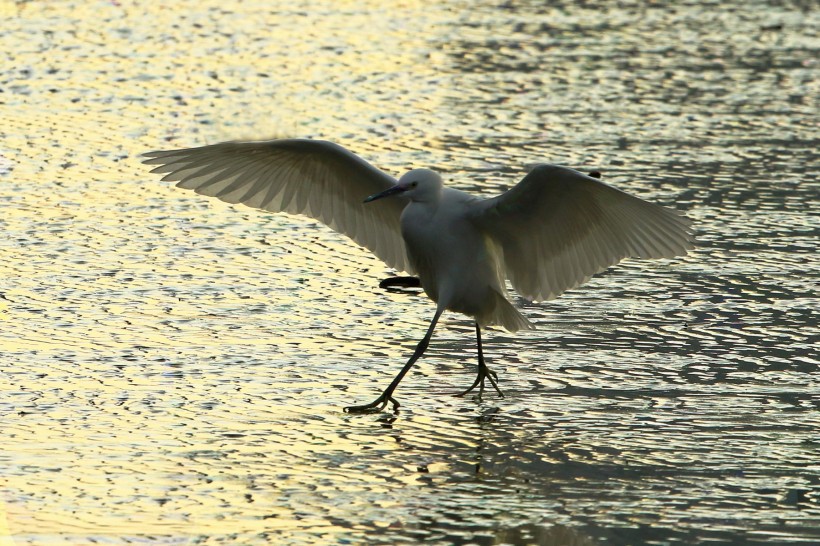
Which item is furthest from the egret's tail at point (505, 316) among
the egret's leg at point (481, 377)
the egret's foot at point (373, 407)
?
the egret's foot at point (373, 407)

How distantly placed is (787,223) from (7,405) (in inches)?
218

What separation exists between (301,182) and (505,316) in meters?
1.40

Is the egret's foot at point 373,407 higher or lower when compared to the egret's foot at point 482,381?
lower

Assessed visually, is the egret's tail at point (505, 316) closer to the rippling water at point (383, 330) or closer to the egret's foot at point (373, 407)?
the rippling water at point (383, 330)

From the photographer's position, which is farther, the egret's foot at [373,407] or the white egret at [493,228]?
the white egret at [493,228]

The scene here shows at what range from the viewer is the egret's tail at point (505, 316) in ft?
25.0

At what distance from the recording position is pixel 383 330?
27.7 ft

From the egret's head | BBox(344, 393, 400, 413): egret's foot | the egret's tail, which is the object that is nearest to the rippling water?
BBox(344, 393, 400, 413): egret's foot

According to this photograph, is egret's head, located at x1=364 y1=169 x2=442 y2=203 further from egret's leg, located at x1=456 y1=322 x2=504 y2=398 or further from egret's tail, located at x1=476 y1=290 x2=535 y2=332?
egret's leg, located at x1=456 y1=322 x2=504 y2=398

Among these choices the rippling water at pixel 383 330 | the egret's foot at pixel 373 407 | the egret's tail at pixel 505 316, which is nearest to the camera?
the rippling water at pixel 383 330

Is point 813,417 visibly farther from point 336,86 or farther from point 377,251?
point 336,86

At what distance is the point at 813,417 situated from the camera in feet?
23.2

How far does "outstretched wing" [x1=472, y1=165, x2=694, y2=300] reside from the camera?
725 cm

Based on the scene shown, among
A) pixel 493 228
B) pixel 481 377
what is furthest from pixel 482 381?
pixel 493 228
